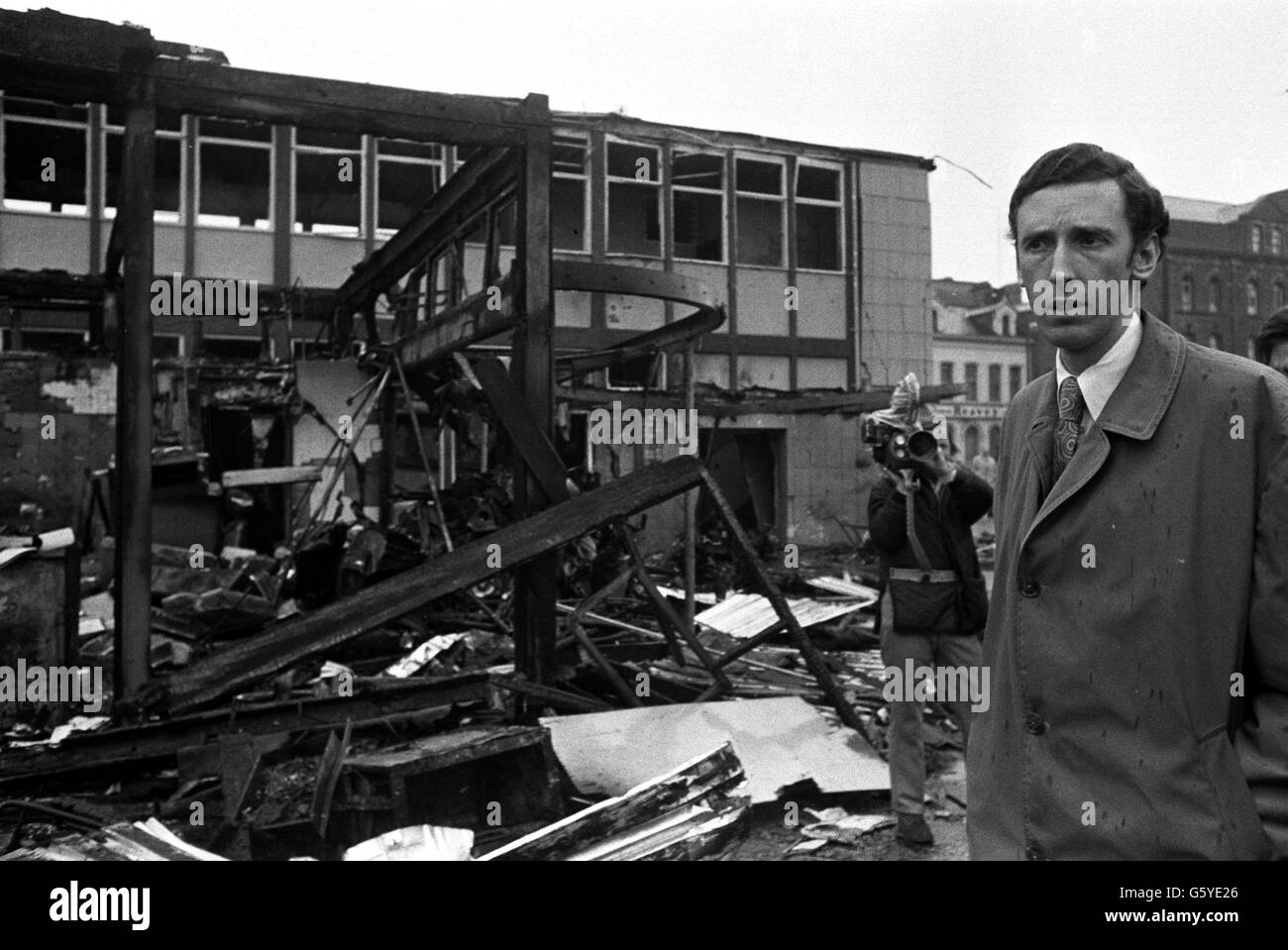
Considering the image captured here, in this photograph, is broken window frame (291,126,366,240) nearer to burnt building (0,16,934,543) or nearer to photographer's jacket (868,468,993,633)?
burnt building (0,16,934,543)

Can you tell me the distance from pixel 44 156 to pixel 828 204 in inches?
629

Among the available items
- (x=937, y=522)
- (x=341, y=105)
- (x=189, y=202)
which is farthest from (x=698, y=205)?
(x=937, y=522)

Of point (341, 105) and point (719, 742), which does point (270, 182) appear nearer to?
point (341, 105)

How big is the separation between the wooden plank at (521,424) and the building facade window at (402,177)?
1379 cm

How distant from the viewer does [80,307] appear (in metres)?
12.1

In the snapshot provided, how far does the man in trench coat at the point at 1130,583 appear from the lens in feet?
5.20

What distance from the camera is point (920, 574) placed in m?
4.91

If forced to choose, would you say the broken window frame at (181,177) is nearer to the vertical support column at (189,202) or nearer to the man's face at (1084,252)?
the vertical support column at (189,202)

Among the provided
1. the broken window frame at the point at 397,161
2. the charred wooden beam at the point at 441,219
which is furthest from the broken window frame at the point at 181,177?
the charred wooden beam at the point at 441,219

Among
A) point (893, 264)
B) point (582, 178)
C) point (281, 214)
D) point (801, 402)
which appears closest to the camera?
point (801, 402)

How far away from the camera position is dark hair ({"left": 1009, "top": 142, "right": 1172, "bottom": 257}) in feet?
5.96
